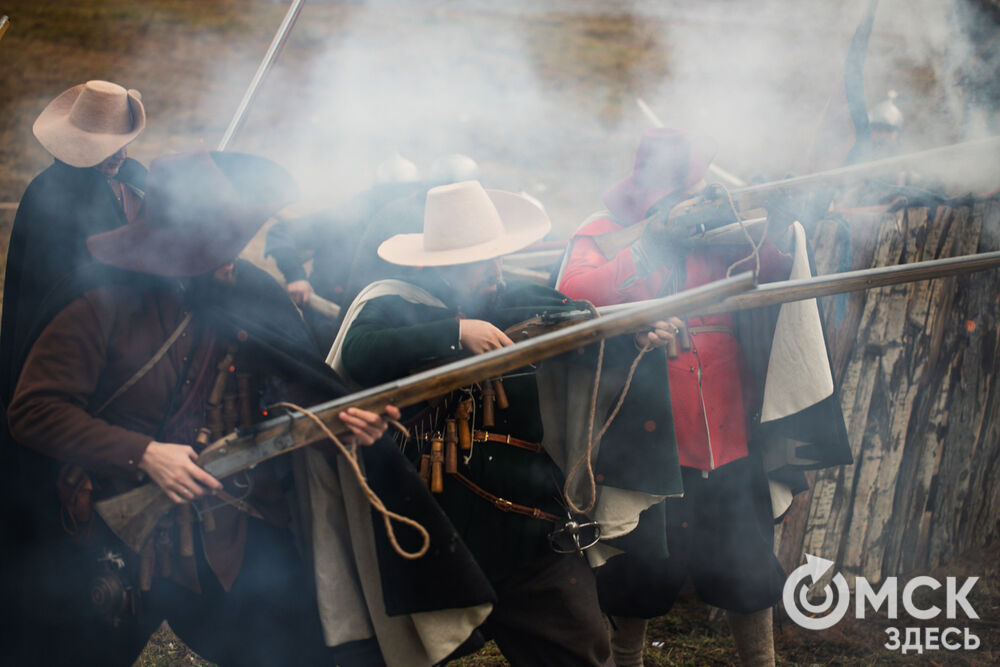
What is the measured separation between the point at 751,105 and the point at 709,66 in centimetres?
171

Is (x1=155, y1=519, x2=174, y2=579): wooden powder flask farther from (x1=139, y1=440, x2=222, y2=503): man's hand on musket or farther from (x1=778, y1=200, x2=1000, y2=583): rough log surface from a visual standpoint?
(x1=778, y1=200, x2=1000, y2=583): rough log surface

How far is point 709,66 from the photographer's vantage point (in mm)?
6258

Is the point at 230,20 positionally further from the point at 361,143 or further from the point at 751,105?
the point at 751,105

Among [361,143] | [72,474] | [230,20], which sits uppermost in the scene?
[72,474]

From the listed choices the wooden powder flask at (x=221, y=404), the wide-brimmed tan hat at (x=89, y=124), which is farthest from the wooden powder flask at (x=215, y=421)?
the wide-brimmed tan hat at (x=89, y=124)

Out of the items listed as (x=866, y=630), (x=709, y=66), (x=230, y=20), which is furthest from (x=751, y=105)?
(x=230, y=20)

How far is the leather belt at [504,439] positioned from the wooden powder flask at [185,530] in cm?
84

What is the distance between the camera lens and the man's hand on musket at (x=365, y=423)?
2.06m

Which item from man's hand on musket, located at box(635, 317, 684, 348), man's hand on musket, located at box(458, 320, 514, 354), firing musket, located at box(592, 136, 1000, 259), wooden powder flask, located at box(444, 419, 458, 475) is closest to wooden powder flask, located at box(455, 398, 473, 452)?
wooden powder flask, located at box(444, 419, 458, 475)

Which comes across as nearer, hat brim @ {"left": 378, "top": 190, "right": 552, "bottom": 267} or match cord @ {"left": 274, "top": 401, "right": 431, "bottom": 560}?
match cord @ {"left": 274, "top": 401, "right": 431, "bottom": 560}

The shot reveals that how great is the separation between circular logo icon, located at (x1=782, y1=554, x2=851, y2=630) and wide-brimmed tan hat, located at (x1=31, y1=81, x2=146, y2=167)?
3.47 meters

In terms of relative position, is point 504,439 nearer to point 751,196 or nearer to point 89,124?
point 751,196

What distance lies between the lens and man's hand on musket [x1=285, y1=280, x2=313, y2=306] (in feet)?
16.1

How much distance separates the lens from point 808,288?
2258 mm
